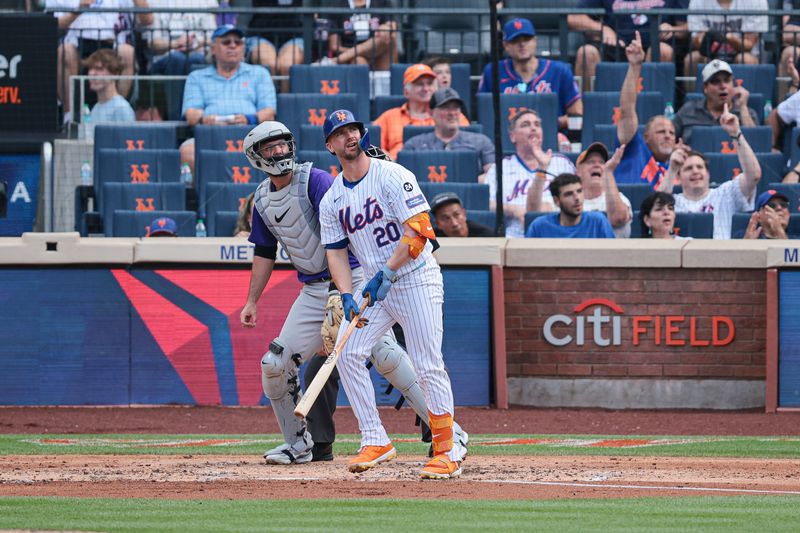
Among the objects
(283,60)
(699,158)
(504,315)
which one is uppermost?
(283,60)

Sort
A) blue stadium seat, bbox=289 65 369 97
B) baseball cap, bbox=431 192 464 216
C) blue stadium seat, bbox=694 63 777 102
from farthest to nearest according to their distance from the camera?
blue stadium seat, bbox=694 63 777 102
blue stadium seat, bbox=289 65 369 97
baseball cap, bbox=431 192 464 216

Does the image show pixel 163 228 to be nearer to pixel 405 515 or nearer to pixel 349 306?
pixel 349 306

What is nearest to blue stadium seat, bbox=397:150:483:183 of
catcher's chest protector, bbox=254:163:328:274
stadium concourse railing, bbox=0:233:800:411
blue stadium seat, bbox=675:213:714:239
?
stadium concourse railing, bbox=0:233:800:411

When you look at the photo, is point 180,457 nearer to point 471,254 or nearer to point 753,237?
point 471,254

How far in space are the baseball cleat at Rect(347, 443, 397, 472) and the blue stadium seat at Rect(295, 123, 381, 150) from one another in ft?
20.4

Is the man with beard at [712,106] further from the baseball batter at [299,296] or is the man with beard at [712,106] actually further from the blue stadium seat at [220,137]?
the baseball batter at [299,296]

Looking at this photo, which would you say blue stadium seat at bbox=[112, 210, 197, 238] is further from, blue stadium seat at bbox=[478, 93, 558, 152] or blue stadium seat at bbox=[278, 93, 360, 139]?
blue stadium seat at bbox=[478, 93, 558, 152]

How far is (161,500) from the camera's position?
6.66 m

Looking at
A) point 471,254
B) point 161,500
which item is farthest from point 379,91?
point 161,500

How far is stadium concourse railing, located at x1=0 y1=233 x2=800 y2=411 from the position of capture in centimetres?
1229

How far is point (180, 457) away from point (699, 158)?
642cm

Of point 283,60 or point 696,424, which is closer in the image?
point 696,424

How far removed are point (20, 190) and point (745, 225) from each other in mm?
7101

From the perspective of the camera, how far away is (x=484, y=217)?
42.6ft
